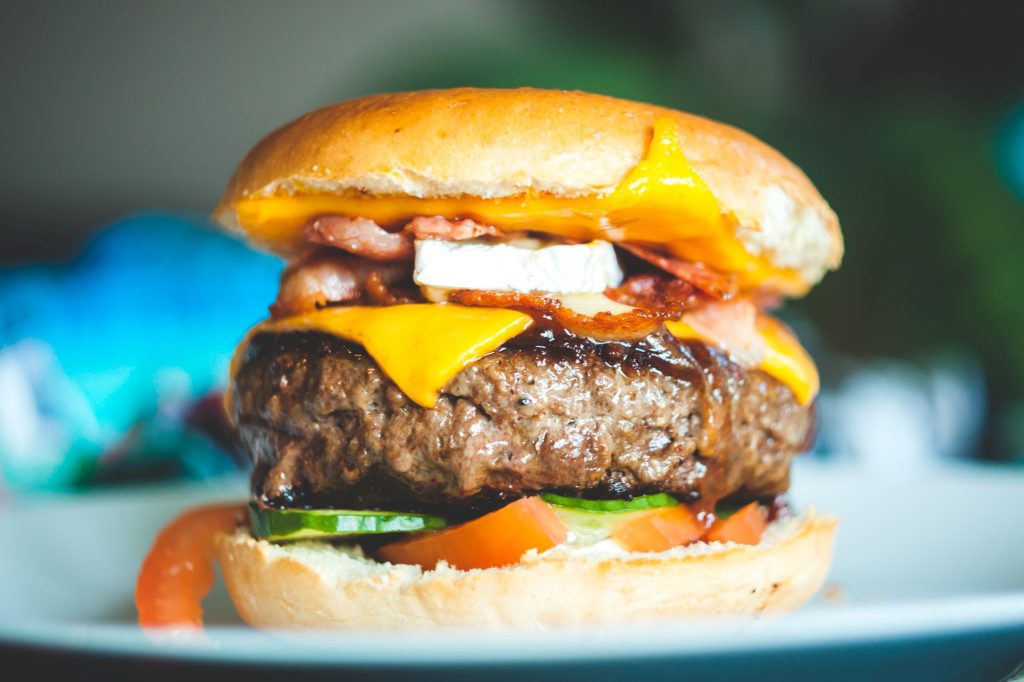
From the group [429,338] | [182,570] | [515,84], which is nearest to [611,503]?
[429,338]

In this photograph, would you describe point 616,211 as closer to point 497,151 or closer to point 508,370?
point 497,151

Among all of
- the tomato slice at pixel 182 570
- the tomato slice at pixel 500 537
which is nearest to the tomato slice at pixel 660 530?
the tomato slice at pixel 500 537

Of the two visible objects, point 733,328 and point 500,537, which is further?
point 733,328

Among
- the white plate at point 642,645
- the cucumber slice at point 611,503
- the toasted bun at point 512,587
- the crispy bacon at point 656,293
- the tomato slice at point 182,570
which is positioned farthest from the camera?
the tomato slice at point 182,570

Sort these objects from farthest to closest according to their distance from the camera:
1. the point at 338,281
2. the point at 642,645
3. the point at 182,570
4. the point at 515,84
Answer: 1. the point at 515,84
2. the point at 182,570
3. the point at 338,281
4. the point at 642,645

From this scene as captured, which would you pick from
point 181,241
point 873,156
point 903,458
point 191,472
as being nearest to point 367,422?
point 191,472

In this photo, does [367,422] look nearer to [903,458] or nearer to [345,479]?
[345,479]

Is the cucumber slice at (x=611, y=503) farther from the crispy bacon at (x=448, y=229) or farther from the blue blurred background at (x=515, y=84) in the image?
the blue blurred background at (x=515, y=84)
